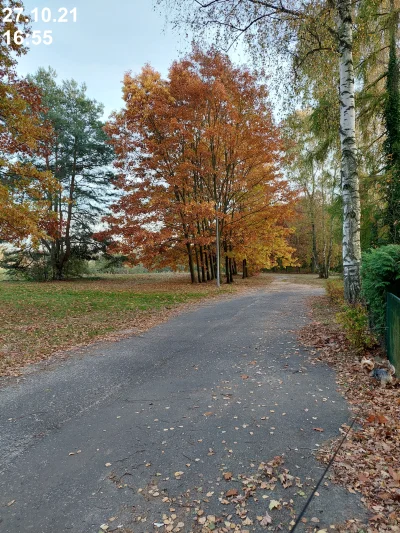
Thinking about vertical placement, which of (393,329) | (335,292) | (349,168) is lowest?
(335,292)

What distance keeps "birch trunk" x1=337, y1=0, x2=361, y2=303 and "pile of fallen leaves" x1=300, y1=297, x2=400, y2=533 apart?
5.39ft


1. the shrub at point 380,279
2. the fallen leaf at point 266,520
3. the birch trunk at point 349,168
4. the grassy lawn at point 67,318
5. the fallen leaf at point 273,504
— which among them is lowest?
the fallen leaf at point 266,520

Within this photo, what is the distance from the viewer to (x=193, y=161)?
16.4 metres

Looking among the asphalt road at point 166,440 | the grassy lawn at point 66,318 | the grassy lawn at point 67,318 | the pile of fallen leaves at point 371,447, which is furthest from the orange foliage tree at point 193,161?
the pile of fallen leaves at point 371,447

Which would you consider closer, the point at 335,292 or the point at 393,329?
the point at 393,329

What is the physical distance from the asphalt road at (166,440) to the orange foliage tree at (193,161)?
10114 mm

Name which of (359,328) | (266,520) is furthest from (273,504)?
(359,328)

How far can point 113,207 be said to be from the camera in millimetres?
15805

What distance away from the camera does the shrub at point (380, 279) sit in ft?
14.7

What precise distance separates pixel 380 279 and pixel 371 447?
2616 mm

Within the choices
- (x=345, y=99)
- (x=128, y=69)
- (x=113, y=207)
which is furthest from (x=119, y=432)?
(x=128, y=69)

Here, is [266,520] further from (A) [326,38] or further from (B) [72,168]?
(B) [72,168]

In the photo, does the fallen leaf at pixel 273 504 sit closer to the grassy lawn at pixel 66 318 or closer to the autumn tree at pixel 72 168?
the grassy lawn at pixel 66 318

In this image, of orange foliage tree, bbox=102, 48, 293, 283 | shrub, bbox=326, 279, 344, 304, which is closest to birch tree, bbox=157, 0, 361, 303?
shrub, bbox=326, 279, 344, 304
